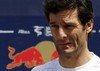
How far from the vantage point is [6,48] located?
2.36 m

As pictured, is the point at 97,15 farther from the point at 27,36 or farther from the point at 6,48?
the point at 6,48

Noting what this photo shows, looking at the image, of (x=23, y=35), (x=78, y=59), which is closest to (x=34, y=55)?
(x=23, y=35)

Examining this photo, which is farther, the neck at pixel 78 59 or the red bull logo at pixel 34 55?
the red bull logo at pixel 34 55

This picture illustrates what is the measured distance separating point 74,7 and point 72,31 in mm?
102

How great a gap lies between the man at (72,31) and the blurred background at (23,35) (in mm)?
1034

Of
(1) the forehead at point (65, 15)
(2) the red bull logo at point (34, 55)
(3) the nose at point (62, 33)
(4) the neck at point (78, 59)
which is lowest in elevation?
(2) the red bull logo at point (34, 55)

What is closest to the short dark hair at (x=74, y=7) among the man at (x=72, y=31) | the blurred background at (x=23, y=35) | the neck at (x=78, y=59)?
the man at (x=72, y=31)

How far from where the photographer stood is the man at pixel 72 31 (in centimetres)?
121

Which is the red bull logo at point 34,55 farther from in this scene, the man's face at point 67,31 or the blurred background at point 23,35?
the man's face at point 67,31

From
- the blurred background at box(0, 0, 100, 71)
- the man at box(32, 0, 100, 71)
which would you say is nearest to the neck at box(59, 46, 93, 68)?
the man at box(32, 0, 100, 71)

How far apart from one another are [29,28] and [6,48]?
23cm

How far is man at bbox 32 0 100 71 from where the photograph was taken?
47.8 inches

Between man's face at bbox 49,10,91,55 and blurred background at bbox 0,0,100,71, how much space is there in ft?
3.62

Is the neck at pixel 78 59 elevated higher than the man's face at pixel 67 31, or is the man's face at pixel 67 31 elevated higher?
the man's face at pixel 67 31
